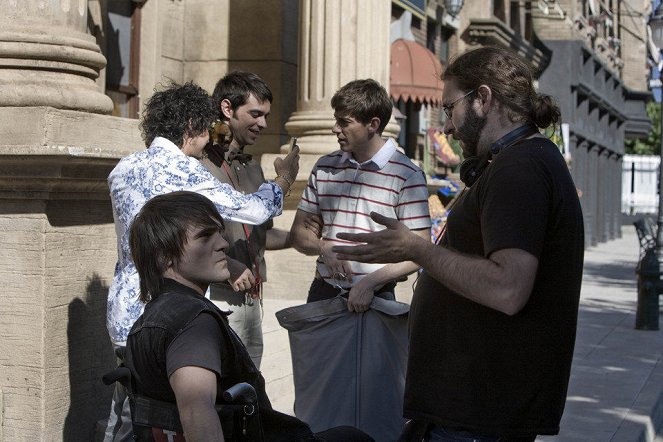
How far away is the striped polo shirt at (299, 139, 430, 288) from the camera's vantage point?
5.45 metres

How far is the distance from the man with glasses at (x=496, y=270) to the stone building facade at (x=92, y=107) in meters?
2.86

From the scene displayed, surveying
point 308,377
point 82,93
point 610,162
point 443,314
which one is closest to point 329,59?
point 82,93

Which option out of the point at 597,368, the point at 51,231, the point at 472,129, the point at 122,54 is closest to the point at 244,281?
the point at 51,231

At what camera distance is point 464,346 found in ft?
10.8

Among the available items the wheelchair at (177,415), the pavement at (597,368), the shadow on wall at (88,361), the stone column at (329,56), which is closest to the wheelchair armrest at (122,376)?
the wheelchair at (177,415)

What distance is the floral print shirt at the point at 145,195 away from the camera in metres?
4.57

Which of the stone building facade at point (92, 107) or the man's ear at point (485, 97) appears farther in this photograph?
the stone building facade at point (92, 107)

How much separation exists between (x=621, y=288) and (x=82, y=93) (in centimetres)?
1554

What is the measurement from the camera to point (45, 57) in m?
6.14

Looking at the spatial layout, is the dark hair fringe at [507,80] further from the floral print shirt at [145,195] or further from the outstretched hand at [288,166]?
the outstretched hand at [288,166]

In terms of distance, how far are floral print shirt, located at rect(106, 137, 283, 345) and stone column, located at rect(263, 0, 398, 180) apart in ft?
19.1

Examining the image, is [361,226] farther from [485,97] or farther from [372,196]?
[485,97]

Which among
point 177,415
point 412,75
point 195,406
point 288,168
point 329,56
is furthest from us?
point 412,75

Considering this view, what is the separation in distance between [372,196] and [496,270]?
2421 mm
